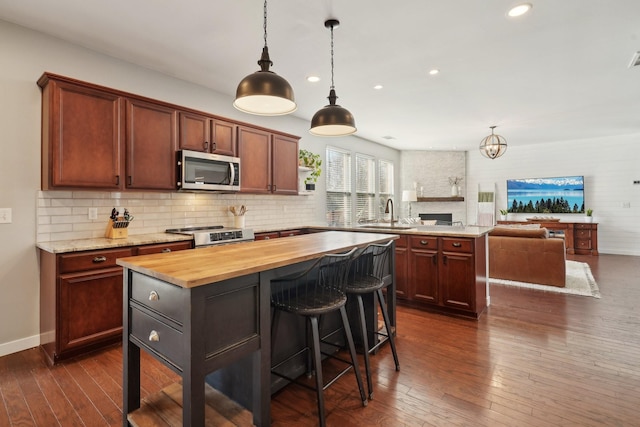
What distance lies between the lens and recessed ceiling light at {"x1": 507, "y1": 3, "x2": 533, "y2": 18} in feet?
8.33

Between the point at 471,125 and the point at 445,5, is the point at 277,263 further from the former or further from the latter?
the point at 471,125

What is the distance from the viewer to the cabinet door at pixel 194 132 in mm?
3598

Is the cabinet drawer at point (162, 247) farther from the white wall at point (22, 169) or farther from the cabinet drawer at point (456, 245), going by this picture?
the cabinet drawer at point (456, 245)

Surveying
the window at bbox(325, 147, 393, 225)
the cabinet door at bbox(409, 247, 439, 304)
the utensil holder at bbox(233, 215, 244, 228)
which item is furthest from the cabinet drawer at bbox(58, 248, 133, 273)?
the window at bbox(325, 147, 393, 225)

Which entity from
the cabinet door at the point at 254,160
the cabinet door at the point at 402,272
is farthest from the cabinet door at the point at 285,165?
the cabinet door at the point at 402,272

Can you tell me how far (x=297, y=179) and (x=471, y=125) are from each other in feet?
12.2

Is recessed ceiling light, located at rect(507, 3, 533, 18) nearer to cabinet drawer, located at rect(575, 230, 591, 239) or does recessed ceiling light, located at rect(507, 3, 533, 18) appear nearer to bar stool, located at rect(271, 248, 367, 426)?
bar stool, located at rect(271, 248, 367, 426)

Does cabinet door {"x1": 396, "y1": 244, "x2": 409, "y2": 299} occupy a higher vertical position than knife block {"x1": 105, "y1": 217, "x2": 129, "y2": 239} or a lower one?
lower

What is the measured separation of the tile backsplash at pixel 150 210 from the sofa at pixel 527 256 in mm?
3379

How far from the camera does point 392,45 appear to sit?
10.4 ft

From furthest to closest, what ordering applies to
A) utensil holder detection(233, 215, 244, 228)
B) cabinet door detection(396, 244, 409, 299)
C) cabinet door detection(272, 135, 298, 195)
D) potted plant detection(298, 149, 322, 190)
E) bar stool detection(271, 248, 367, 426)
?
potted plant detection(298, 149, 322, 190) → cabinet door detection(272, 135, 298, 195) → utensil holder detection(233, 215, 244, 228) → cabinet door detection(396, 244, 409, 299) → bar stool detection(271, 248, 367, 426)

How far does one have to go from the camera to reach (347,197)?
6918 mm

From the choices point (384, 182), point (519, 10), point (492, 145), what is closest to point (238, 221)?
point (519, 10)

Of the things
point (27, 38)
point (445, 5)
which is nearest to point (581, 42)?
point (445, 5)
